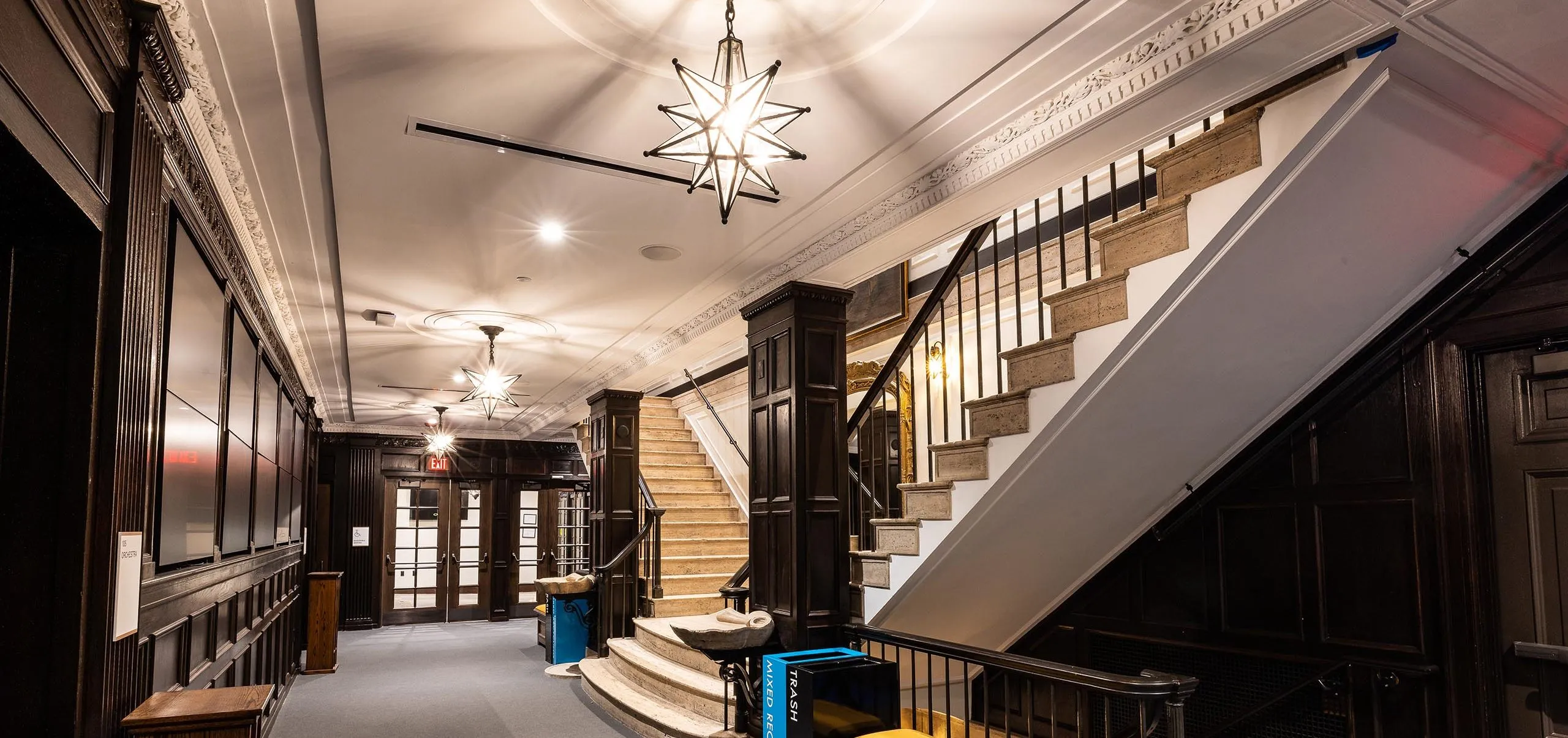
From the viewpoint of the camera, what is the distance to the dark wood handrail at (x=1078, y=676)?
124 inches

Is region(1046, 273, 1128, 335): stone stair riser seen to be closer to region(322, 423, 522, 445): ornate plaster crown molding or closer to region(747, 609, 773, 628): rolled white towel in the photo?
region(747, 609, 773, 628): rolled white towel

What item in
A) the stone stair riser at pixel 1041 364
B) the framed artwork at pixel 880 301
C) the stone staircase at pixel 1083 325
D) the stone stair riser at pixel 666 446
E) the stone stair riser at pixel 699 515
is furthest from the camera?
the stone stair riser at pixel 666 446

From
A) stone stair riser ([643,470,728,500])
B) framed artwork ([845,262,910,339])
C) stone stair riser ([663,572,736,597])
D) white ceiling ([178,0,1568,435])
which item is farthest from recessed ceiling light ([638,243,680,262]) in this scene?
stone stair riser ([643,470,728,500])

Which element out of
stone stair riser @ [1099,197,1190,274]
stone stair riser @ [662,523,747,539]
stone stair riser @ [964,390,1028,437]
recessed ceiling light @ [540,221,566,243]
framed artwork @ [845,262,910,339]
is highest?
framed artwork @ [845,262,910,339]

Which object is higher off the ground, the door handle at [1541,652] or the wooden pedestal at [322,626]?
the door handle at [1541,652]

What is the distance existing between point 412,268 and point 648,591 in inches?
161

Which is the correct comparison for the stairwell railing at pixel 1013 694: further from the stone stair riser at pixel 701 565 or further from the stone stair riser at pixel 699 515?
the stone stair riser at pixel 699 515

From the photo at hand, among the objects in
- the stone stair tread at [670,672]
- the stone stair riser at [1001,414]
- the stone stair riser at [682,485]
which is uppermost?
the stone stair riser at [1001,414]

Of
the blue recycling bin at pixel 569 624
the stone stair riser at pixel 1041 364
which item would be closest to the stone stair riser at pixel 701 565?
the blue recycling bin at pixel 569 624

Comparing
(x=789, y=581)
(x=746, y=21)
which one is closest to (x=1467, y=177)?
(x=746, y=21)

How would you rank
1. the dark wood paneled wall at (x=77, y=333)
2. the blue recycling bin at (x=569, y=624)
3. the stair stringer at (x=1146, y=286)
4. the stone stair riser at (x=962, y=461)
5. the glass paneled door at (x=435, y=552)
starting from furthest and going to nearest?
the glass paneled door at (x=435, y=552)
the blue recycling bin at (x=569, y=624)
the stone stair riser at (x=962, y=461)
the stair stringer at (x=1146, y=286)
the dark wood paneled wall at (x=77, y=333)

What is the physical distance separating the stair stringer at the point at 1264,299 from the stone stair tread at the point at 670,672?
154cm

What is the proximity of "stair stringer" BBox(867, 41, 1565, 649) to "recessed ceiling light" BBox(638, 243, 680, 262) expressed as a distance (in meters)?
2.17

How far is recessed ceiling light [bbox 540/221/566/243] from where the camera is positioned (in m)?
4.85
